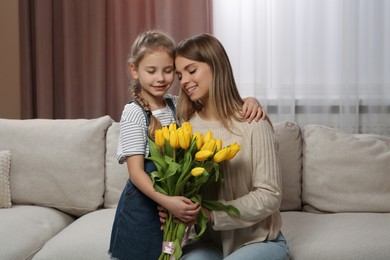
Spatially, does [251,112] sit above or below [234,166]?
above

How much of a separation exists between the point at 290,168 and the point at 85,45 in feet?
5.96

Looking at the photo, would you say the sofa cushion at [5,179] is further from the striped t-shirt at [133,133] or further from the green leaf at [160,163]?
the green leaf at [160,163]

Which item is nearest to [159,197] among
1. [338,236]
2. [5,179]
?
[338,236]

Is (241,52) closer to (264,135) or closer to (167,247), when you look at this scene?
(264,135)

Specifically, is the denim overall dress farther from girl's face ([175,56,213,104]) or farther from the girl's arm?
girl's face ([175,56,213,104])

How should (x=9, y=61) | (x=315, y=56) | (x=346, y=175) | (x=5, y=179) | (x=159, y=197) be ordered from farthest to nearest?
1. (x=9, y=61)
2. (x=315, y=56)
3. (x=5, y=179)
4. (x=346, y=175)
5. (x=159, y=197)

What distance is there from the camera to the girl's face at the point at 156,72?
1958 mm

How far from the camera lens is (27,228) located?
253 cm

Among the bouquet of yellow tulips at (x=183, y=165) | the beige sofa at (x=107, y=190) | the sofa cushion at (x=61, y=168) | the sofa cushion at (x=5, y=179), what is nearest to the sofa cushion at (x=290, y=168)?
the beige sofa at (x=107, y=190)

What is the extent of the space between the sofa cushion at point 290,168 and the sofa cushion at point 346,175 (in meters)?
0.03

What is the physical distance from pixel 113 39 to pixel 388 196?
6.80ft

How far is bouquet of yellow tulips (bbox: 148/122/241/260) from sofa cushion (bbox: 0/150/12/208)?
4.06 feet

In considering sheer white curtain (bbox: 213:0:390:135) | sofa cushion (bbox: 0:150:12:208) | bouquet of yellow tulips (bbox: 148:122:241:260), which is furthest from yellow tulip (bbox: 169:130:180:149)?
sheer white curtain (bbox: 213:0:390:135)

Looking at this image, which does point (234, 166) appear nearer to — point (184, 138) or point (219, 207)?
point (219, 207)
